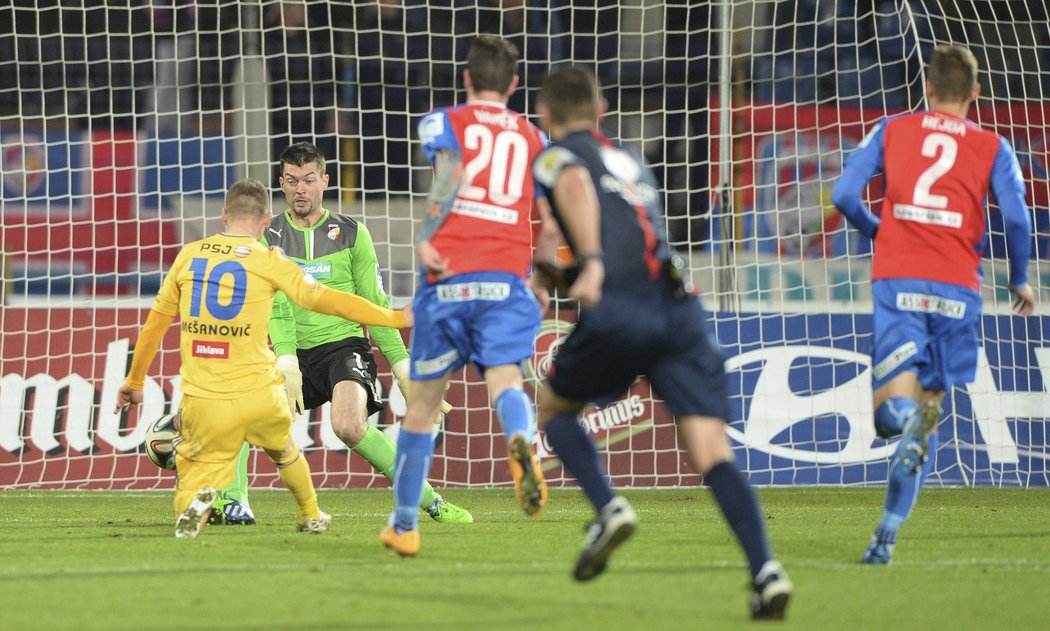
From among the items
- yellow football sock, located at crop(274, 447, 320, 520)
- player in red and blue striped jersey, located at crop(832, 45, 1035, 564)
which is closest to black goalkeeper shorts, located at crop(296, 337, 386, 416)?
yellow football sock, located at crop(274, 447, 320, 520)

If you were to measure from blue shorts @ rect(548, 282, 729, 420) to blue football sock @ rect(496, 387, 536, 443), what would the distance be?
0.98m

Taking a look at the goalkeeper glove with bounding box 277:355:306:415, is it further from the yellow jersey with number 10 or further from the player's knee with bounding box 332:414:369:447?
the yellow jersey with number 10

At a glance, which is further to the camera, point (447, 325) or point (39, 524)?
point (39, 524)

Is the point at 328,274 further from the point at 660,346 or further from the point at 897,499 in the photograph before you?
the point at 660,346

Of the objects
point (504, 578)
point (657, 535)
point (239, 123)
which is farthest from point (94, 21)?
point (504, 578)

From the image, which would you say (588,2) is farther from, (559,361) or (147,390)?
(559,361)

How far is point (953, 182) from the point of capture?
523cm

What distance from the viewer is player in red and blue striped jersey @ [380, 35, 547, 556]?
5125 mm

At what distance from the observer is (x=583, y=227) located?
3.92 metres

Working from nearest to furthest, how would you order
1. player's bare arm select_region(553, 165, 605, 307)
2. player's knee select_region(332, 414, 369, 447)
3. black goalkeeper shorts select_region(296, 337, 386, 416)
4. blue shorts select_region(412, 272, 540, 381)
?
player's bare arm select_region(553, 165, 605, 307) < blue shorts select_region(412, 272, 540, 381) < player's knee select_region(332, 414, 369, 447) < black goalkeeper shorts select_region(296, 337, 386, 416)

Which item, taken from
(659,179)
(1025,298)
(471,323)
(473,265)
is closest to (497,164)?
(473,265)

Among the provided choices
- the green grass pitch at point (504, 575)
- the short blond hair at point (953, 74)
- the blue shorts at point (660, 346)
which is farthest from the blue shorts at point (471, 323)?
the short blond hair at point (953, 74)

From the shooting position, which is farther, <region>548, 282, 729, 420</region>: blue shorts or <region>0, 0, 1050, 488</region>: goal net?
<region>0, 0, 1050, 488</region>: goal net

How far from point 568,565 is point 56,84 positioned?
1218 centimetres
